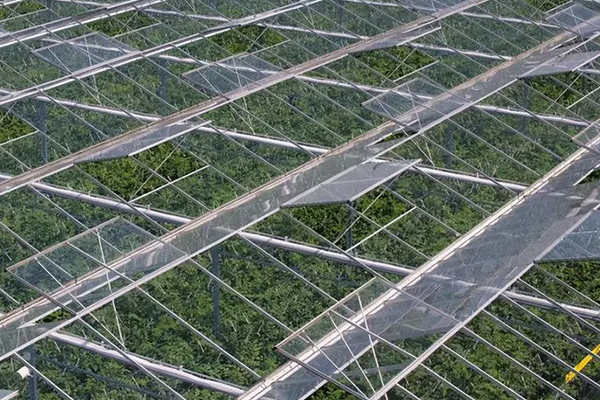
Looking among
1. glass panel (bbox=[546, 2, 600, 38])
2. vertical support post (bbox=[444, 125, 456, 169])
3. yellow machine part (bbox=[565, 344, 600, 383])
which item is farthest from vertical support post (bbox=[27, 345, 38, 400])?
glass panel (bbox=[546, 2, 600, 38])

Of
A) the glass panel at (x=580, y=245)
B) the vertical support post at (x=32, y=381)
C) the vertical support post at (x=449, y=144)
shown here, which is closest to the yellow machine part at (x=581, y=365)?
the glass panel at (x=580, y=245)

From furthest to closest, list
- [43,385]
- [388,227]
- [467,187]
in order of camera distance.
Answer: [467,187], [388,227], [43,385]

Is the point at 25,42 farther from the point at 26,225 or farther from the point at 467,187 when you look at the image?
the point at 467,187

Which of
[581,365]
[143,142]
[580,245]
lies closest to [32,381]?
[143,142]

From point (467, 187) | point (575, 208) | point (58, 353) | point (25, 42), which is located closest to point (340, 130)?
point (467, 187)

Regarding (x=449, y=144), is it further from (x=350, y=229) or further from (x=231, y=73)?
(x=231, y=73)

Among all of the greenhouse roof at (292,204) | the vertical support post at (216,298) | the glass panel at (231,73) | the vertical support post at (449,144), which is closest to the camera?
the greenhouse roof at (292,204)

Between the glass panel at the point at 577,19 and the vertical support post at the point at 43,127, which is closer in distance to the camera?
the vertical support post at the point at 43,127

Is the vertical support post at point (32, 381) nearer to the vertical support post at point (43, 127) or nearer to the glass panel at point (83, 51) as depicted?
the vertical support post at point (43, 127)
